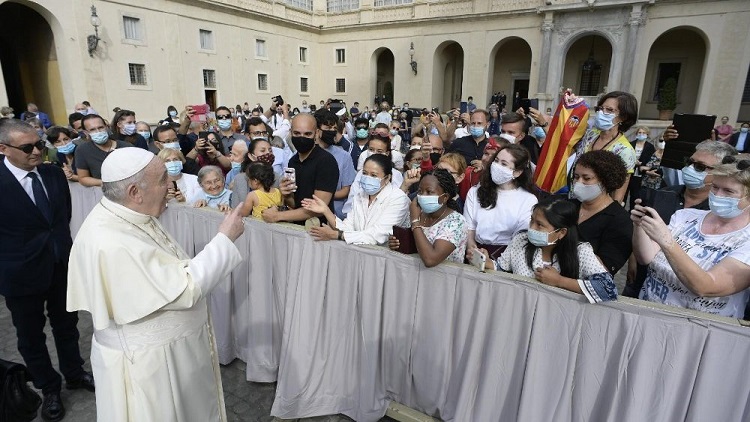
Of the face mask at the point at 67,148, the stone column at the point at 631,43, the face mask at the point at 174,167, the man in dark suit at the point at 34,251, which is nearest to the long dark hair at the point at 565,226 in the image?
the man in dark suit at the point at 34,251

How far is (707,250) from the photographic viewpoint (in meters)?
2.44

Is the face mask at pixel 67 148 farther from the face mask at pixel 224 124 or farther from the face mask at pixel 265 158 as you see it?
the face mask at pixel 265 158

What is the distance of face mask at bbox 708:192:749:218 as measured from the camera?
93.4 inches

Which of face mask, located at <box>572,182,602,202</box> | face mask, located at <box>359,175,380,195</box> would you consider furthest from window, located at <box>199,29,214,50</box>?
face mask, located at <box>572,182,602,202</box>

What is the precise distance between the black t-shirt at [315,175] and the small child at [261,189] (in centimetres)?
37

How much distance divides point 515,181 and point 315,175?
1.78 meters

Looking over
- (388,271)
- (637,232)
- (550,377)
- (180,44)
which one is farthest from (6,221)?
(180,44)

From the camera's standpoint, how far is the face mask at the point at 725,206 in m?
2.37

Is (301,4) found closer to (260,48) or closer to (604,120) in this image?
(260,48)

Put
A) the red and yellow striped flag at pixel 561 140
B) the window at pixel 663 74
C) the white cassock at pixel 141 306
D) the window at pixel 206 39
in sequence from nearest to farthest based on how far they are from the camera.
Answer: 1. the white cassock at pixel 141 306
2. the red and yellow striped flag at pixel 561 140
3. the window at pixel 206 39
4. the window at pixel 663 74

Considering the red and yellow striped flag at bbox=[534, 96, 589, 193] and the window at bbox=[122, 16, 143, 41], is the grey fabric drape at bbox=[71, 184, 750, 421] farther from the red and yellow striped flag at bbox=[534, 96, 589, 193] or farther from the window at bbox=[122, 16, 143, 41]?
the window at bbox=[122, 16, 143, 41]

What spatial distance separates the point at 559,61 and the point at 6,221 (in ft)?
86.7

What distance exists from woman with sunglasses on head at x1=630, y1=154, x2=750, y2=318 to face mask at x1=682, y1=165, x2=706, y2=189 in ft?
2.41

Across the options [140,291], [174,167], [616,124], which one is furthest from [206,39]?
[140,291]
